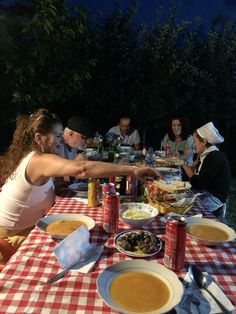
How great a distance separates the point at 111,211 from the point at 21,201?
0.73 metres

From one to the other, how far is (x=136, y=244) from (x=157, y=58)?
14.7ft

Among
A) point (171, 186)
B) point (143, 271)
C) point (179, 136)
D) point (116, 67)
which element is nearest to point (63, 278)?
point (143, 271)

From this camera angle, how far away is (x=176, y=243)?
4.00 feet

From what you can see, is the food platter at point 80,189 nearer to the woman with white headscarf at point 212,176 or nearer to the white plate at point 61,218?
the white plate at point 61,218

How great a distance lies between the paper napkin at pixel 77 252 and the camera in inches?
49.2

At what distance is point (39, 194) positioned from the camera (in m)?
2.02

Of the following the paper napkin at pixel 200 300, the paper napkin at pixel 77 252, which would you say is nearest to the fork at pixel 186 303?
the paper napkin at pixel 200 300

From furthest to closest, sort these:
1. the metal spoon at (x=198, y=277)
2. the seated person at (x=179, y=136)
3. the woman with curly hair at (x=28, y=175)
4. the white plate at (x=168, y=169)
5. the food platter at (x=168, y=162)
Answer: the seated person at (x=179, y=136) → the food platter at (x=168, y=162) → the white plate at (x=168, y=169) → the woman with curly hair at (x=28, y=175) → the metal spoon at (x=198, y=277)

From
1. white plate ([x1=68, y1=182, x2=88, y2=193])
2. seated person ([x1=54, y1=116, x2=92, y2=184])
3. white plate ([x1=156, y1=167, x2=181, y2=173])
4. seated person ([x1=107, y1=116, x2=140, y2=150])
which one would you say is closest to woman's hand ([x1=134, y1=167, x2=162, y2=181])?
white plate ([x1=68, y1=182, x2=88, y2=193])

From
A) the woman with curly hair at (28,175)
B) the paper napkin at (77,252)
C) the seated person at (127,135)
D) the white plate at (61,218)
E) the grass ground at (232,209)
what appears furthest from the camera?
the seated person at (127,135)

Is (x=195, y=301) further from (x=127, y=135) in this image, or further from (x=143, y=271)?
(x=127, y=135)

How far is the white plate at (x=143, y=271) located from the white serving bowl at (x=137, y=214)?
0.39 metres

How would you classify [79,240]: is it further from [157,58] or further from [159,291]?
[157,58]

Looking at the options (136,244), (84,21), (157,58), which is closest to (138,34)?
(157,58)
